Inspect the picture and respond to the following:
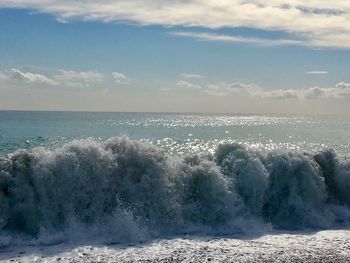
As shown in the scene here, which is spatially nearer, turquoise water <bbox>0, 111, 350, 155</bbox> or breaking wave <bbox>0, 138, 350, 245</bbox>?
breaking wave <bbox>0, 138, 350, 245</bbox>

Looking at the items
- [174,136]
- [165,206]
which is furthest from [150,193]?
[174,136]

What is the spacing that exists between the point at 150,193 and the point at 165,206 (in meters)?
0.80

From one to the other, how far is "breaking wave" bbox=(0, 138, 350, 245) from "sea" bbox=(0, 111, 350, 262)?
0.13ft

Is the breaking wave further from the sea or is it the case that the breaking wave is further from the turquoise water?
the turquoise water

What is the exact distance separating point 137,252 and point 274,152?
1022cm

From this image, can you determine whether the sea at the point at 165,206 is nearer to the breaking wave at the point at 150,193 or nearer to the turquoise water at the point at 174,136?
the breaking wave at the point at 150,193

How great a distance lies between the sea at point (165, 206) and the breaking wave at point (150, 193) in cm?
4

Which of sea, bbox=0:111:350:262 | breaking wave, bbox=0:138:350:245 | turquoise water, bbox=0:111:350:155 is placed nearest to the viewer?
sea, bbox=0:111:350:262

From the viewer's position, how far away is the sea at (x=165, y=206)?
50.6 ft

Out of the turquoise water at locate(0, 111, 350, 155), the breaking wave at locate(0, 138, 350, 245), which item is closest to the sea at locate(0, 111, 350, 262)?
the breaking wave at locate(0, 138, 350, 245)

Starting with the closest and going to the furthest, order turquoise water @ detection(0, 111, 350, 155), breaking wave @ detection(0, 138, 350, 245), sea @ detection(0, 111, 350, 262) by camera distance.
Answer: sea @ detection(0, 111, 350, 262)
breaking wave @ detection(0, 138, 350, 245)
turquoise water @ detection(0, 111, 350, 155)

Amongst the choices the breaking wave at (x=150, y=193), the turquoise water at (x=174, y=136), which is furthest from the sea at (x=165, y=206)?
the turquoise water at (x=174, y=136)

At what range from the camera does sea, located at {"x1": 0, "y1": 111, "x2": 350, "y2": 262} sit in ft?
50.6

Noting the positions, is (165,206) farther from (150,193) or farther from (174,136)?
(174,136)
